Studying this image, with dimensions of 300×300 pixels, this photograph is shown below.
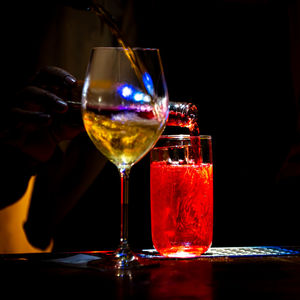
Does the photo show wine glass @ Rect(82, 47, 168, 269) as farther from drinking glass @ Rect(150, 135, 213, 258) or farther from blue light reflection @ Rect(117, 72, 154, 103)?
drinking glass @ Rect(150, 135, 213, 258)

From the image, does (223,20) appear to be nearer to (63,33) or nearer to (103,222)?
(63,33)

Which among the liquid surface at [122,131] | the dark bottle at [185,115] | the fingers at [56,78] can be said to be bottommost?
the liquid surface at [122,131]

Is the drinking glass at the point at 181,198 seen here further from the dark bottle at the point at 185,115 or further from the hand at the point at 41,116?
the hand at the point at 41,116

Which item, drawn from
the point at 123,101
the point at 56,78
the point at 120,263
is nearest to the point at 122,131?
the point at 123,101

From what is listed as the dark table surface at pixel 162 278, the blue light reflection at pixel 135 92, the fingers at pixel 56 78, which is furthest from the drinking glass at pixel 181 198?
the fingers at pixel 56 78

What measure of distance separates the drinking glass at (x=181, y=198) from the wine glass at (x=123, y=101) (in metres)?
0.14

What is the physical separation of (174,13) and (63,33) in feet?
1.79

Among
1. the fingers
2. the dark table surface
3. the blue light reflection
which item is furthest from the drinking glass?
the fingers

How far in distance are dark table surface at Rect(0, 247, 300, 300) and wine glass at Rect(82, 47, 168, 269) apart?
0.17 feet

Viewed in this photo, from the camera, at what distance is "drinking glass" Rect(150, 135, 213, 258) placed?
0.70 m

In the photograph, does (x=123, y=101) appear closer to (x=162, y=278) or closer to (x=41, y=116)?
(x=162, y=278)

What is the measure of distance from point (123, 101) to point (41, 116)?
20.3 inches

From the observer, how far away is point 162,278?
1.63ft

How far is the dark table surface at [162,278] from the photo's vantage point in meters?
0.43
